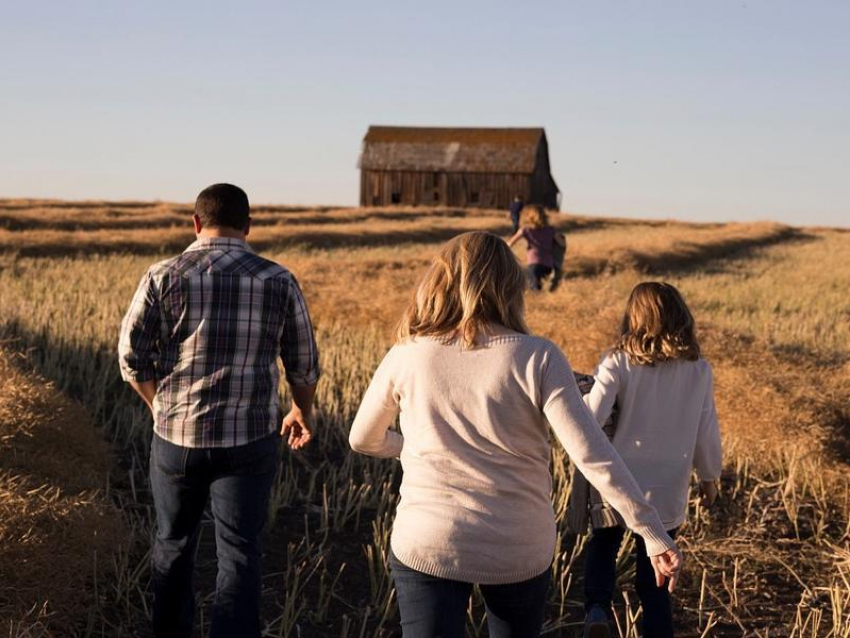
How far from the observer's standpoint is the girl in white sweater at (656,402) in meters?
3.40

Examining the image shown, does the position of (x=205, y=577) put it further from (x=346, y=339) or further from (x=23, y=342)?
(x=346, y=339)

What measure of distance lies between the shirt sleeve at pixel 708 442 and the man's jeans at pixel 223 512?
1.53m

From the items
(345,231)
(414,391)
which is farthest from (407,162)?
(414,391)

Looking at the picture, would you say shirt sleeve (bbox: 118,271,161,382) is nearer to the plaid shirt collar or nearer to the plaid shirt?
the plaid shirt

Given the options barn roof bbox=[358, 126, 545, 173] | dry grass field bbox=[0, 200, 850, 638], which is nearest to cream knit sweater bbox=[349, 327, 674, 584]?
dry grass field bbox=[0, 200, 850, 638]

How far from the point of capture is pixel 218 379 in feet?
10.5

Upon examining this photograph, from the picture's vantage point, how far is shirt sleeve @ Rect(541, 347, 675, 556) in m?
2.19

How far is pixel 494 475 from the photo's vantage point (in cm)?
226

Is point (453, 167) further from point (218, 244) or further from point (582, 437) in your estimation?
point (582, 437)

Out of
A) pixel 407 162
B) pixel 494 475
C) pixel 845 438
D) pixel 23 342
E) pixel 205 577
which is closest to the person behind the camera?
pixel 494 475

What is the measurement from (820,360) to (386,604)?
514cm

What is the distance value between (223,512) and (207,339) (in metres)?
0.57

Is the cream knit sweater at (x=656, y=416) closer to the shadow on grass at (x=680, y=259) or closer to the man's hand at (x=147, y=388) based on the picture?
the man's hand at (x=147, y=388)

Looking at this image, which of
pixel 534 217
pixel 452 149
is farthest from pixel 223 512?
pixel 452 149
